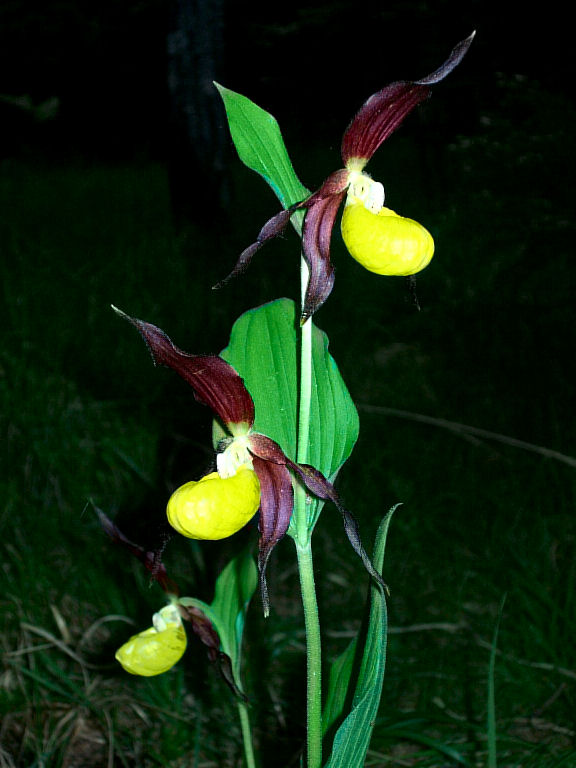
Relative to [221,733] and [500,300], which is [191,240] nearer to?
[500,300]

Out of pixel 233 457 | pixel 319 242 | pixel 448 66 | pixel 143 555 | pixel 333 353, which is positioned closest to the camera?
pixel 448 66

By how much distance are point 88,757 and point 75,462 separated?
0.91m

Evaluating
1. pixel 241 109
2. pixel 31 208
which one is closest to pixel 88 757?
pixel 241 109

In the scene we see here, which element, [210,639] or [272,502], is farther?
[210,639]

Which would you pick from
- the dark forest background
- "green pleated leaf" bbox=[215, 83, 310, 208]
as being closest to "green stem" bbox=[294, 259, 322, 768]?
"green pleated leaf" bbox=[215, 83, 310, 208]

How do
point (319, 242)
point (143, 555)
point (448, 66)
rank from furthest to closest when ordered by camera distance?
point (143, 555) → point (319, 242) → point (448, 66)

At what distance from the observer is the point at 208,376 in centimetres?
86

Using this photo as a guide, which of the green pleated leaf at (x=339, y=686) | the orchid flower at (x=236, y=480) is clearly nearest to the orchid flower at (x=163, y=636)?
the green pleated leaf at (x=339, y=686)

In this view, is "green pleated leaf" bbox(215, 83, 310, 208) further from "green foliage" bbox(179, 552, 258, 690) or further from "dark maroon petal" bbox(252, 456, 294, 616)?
"green foliage" bbox(179, 552, 258, 690)

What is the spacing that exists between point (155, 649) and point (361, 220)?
752 millimetres

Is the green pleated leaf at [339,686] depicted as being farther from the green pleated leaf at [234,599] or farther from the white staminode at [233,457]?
the white staminode at [233,457]

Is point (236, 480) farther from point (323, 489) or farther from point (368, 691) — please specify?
point (368, 691)

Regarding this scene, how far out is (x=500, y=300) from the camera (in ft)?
10.3

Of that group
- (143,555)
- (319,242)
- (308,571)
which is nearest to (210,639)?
(143,555)
